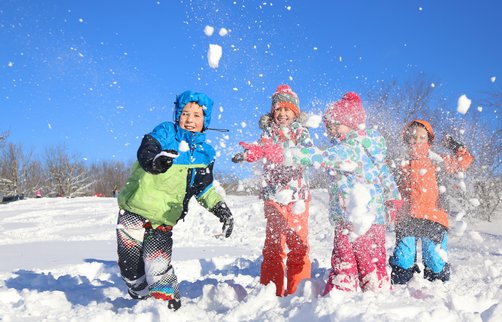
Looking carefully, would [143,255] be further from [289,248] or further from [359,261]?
[359,261]

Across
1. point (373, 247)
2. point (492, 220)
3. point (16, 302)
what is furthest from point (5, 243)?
point (492, 220)

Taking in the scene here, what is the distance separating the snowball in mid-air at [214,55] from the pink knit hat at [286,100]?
0.69 metres

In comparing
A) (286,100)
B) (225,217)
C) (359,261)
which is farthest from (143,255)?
(286,100)

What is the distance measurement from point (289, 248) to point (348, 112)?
3.99ft

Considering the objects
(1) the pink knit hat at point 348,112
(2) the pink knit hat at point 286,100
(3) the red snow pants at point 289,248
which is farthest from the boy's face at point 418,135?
(3) the red snow pants at point 289,248

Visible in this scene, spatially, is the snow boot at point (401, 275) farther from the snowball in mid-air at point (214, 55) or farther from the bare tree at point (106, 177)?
the bare tree at point (106, 177)

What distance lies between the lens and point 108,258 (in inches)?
255

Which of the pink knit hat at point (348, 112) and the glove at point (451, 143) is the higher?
the pink knit hat at point (348, 112)

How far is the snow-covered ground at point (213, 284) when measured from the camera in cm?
239

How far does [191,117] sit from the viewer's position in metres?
3.50

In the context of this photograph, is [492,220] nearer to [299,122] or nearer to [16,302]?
[299,122]

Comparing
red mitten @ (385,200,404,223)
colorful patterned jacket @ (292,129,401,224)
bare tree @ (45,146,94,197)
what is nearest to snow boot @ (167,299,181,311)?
colorful patterned jacket @ (292,129,401,224)

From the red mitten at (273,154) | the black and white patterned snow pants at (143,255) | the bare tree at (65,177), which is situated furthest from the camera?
the bare tree at (65,177)

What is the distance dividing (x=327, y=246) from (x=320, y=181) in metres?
2.62
